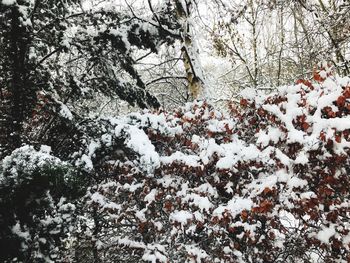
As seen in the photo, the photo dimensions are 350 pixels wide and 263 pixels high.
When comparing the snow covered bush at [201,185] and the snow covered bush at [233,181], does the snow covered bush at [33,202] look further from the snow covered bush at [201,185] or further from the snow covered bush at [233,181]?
the snow covered bush at [233,181]

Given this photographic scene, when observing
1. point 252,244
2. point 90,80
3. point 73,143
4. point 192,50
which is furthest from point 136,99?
point 252,244

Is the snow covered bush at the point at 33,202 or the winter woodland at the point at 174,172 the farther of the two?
the snow covered bush at the point at 33,202

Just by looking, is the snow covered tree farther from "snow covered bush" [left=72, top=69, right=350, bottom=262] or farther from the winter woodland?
"snow covered bush" [left=72, top=69, right=350, bottom=262]

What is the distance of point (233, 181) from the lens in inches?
180

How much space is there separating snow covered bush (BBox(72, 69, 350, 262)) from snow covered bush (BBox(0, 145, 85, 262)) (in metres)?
0.57

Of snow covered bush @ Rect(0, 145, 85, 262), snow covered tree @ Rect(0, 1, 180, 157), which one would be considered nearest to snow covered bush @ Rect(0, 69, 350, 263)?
snow covered bush @ Rect(0, 145, 85, 262)

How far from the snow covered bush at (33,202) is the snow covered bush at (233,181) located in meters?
0.57

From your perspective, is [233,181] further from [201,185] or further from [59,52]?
[59,52]

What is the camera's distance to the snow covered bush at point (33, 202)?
438 centimetres

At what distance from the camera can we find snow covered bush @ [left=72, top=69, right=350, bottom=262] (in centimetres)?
371

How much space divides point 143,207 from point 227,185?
4.69 ft

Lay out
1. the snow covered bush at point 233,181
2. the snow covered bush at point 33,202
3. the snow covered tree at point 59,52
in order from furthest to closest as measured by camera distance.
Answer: the snow covered tree at point 59,52, the snow covered bush at point 33,202, the snow covered bush at point 233,181

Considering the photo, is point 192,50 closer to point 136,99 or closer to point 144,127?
point 136,99

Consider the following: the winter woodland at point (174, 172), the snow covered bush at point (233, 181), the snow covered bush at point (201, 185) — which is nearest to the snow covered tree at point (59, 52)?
the winter woodland at point (174, 172)
